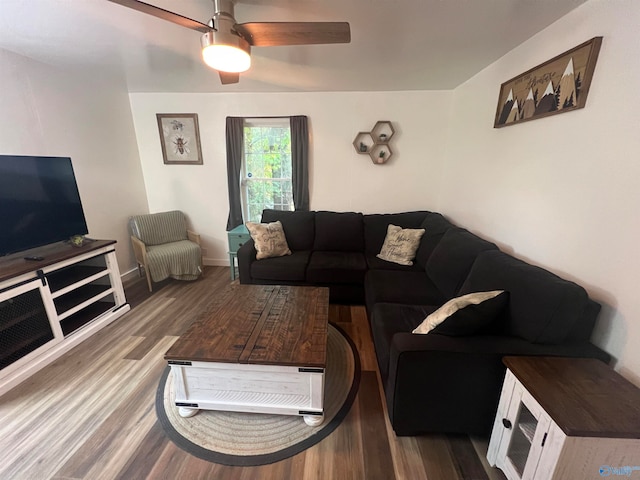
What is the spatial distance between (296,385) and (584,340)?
4.91 feet

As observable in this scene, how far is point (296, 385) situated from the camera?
142cm

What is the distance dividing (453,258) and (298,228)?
177 cm

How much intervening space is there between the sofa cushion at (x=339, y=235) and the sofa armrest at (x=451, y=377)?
1876mm

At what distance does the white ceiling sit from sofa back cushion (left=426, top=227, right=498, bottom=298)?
1473 millimetres

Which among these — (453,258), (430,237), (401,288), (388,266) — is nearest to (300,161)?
(388,266)

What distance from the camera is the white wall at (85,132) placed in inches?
86.5

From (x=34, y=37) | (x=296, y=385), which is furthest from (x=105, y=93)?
(x=296, y=385)

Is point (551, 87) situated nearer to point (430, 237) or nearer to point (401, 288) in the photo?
point (430, 237)

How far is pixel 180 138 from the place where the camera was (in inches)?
136

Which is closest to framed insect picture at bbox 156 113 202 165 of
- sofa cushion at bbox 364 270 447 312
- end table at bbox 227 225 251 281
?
end table at bbox 227 225 251 281

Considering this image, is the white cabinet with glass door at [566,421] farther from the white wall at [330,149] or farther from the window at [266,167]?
the window at [266,167]

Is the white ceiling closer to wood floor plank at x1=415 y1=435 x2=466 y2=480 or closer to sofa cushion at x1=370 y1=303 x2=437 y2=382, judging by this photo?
sofa cushion at x1=370 y1=303 x2=437 y2=382

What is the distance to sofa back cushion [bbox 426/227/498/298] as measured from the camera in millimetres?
1968

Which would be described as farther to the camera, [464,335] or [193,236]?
[193,236]
